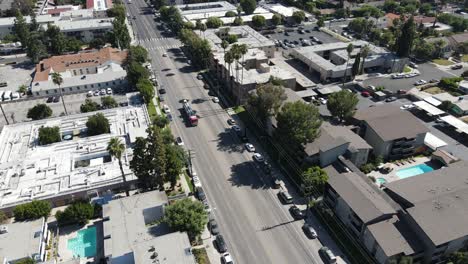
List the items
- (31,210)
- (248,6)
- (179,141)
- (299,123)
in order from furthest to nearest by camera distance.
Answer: (248,6), (179,141), (299,123), (31,210)

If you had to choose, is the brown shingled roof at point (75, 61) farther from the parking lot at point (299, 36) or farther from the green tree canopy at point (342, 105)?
the green tree canopy at point (342, 105)

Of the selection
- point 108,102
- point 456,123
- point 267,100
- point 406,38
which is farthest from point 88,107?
point 406,38

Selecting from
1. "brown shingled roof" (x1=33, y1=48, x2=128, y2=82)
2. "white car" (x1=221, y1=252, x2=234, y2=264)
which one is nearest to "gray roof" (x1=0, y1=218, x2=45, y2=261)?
"white car" (x1=221, y1=252, x2=234, y2=264)

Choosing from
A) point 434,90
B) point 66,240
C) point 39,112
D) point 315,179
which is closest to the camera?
point 66,240

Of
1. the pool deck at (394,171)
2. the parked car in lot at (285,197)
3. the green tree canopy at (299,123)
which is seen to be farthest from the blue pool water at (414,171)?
the parked car in lot at (285,197)

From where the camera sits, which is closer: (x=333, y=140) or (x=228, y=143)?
(x=333, y=140)

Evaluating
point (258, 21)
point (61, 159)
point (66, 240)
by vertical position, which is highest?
point (258, 21)

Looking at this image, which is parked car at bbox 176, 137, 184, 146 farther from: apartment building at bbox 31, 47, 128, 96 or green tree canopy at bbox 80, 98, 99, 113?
apartment building at bbox 31, 47, 128, 96

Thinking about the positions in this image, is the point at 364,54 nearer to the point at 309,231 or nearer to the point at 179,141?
the point at 179,141
